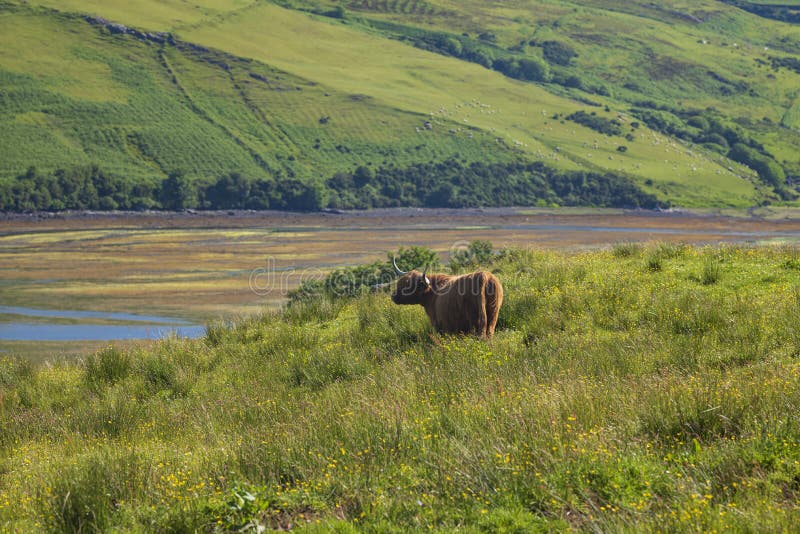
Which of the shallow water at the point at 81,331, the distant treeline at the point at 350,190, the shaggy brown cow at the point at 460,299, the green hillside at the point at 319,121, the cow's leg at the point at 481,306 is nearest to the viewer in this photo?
the cow's leg at the point at 481,306

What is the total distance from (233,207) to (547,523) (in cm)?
10826

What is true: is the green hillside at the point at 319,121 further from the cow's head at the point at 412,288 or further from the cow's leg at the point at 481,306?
the cow's leg at the point at 481,306

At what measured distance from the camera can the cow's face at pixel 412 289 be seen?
14.2m

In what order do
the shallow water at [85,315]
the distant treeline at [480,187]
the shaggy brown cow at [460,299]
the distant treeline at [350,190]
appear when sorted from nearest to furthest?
the shaggy brown cow at [460,299] < the shallow water at [85,315] < the distant treeline at [350,190] < the distant treeline at [480,187]

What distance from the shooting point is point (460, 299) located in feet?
43.1

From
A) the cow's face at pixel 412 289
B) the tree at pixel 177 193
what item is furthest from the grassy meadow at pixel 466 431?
the tree at pixel 177 193

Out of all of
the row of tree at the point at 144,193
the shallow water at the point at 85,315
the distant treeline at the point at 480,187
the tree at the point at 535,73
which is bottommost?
the row of tree at the point at 144,193

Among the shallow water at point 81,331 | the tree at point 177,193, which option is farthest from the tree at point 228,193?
the shallow water at point 81,331

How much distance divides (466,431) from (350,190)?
115919mm

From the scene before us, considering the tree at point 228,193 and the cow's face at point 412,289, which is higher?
the cow's face at point 412,289

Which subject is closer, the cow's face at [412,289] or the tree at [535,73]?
the cow's face at [412,289]

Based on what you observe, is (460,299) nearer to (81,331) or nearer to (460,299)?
(460,299)

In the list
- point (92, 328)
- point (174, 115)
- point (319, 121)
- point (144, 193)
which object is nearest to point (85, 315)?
point (92, 328)

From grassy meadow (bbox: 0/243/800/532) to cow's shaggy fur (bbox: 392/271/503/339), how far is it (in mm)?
Result: 424
